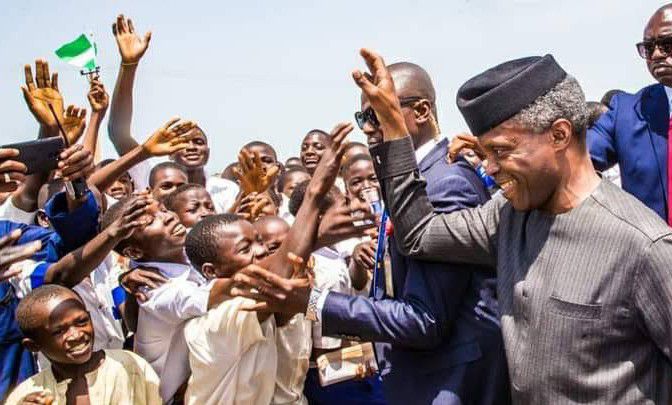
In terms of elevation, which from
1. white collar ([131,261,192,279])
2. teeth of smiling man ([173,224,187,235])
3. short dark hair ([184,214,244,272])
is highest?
short dark hair ([184,214,244,272])

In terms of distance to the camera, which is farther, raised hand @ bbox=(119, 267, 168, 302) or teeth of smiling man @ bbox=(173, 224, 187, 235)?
teeth of smiling man @ bbox=(173, 224, 187, 235)

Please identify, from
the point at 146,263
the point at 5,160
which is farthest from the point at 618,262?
the point at 146,263

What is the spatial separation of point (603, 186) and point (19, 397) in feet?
8.60

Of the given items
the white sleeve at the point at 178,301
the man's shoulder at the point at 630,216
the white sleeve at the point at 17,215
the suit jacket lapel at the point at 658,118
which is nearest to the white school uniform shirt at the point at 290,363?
the white sleeve at the point at 178,301

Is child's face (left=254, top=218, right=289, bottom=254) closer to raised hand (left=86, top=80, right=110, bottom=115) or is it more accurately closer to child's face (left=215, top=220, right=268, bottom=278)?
child's face (left=215, top=220, right=268, bottom=278)

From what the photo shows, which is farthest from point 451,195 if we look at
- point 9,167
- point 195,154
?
point 195,154

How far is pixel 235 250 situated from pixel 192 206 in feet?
4.75

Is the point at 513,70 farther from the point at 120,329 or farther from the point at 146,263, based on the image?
the point at 120,329

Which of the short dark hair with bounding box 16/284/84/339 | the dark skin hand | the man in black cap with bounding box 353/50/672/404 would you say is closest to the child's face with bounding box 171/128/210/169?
the short dark hair with bounding box 16/284/84/339

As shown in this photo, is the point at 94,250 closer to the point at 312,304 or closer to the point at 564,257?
the point at 312,304

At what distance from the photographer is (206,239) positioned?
4.20 metres

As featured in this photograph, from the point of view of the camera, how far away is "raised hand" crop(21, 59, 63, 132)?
4707 millimetres

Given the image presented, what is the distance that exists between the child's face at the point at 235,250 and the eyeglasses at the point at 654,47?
2.08 meters

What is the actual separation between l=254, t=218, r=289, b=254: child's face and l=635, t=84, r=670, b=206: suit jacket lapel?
192cm
